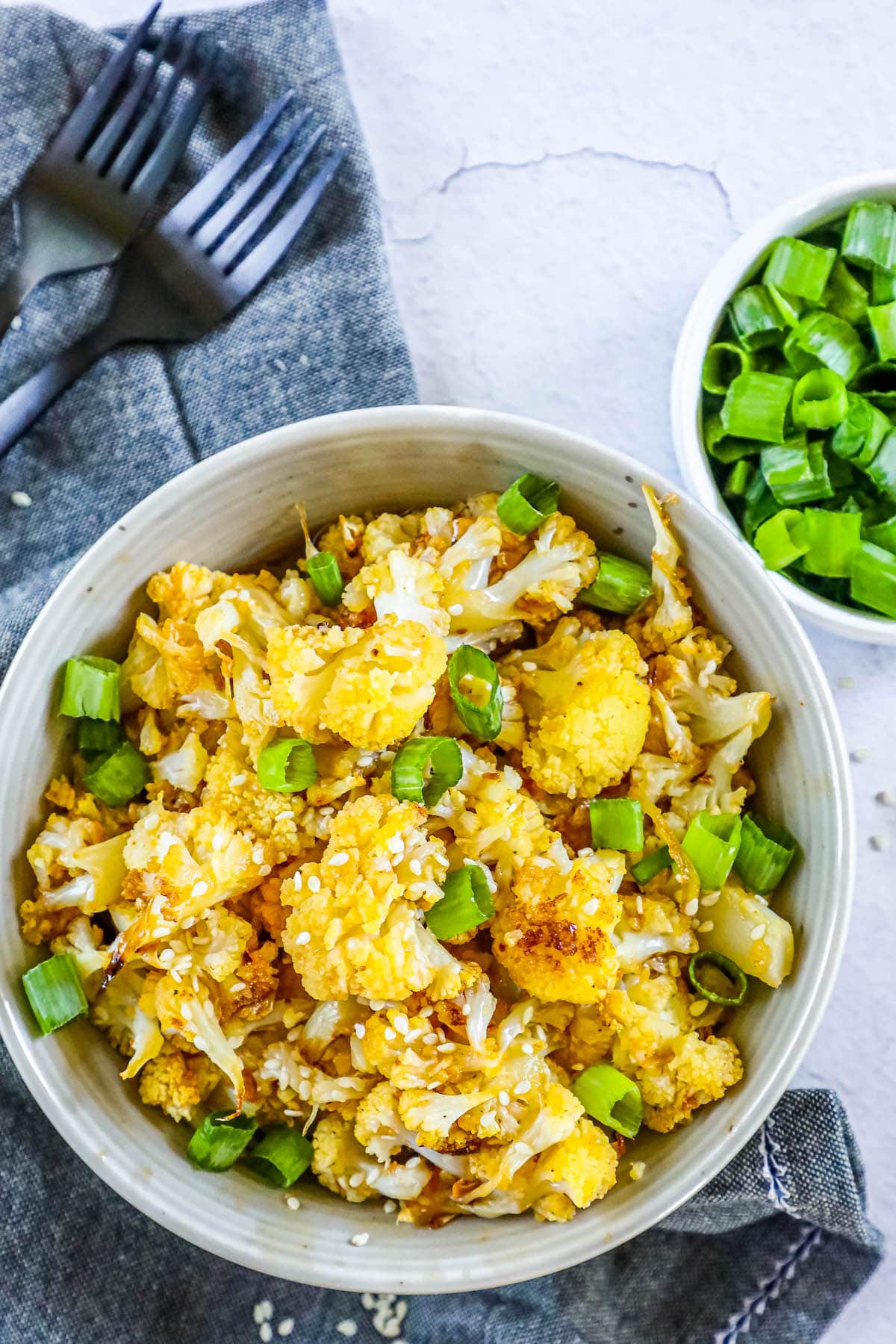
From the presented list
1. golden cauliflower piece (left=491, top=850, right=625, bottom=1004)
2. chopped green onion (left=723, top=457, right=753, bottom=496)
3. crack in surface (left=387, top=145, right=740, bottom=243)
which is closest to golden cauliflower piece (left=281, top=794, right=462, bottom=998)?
golden cauliflower piece (left=491, top=850, right=625, bottom=1004)

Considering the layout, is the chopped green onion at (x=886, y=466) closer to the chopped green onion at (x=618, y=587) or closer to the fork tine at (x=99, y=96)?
the chopped green onion at (x=618, y=587)

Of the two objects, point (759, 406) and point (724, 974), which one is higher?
point (759, 406)

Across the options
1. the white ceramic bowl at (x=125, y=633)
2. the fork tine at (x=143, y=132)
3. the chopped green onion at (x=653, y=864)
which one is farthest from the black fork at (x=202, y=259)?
the chopped green onion at (x=653, y=864)

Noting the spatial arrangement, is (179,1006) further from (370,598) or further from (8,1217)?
(8,1217)

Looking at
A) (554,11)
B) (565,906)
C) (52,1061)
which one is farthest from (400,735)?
(554,11)

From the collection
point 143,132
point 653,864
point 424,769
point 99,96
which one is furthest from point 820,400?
point 99,96

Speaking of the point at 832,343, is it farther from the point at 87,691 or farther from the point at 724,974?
the point at 87,691
